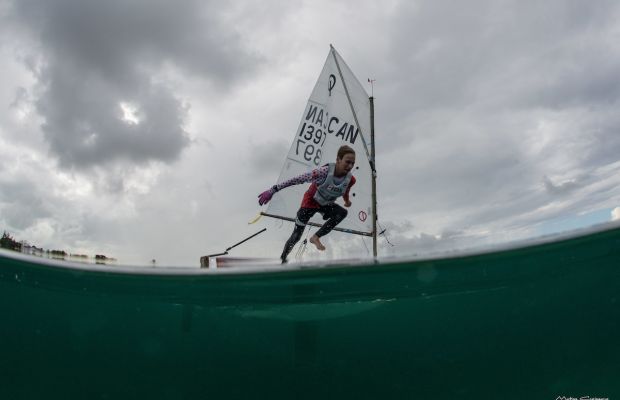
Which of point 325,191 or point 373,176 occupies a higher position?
point 373,176

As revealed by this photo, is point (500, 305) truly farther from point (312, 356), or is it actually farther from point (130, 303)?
point (130, 303)

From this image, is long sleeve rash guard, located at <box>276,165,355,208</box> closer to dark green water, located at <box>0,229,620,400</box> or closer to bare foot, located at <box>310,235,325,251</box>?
bare foot, located at <box>310,235,325,251</box>

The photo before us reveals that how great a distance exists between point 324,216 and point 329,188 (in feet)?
3.44

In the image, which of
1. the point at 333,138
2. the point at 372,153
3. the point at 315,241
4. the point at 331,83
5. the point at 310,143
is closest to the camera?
the point at 315,241

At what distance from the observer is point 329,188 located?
36.9 ft

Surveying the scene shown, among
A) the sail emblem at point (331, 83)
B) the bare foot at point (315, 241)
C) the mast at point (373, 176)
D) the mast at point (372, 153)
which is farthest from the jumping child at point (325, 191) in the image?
the sail emblem at point (331, 83)

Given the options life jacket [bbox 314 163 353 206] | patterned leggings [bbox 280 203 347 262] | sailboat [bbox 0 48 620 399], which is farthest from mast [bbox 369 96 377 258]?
sailboat [bbox 0 48 620 399]

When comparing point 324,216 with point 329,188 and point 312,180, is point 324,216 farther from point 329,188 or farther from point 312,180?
point 312,180

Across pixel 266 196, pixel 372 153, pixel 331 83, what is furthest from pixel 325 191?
pixel 331 83

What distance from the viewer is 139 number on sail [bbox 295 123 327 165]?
14383 millimetres

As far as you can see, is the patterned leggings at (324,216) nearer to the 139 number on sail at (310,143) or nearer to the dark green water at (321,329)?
the 139 number on sail at (310,143)

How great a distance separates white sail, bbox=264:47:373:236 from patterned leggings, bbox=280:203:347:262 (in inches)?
65.0

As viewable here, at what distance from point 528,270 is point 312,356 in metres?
3.80

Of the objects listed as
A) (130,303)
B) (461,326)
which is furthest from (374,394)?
(130,303)
